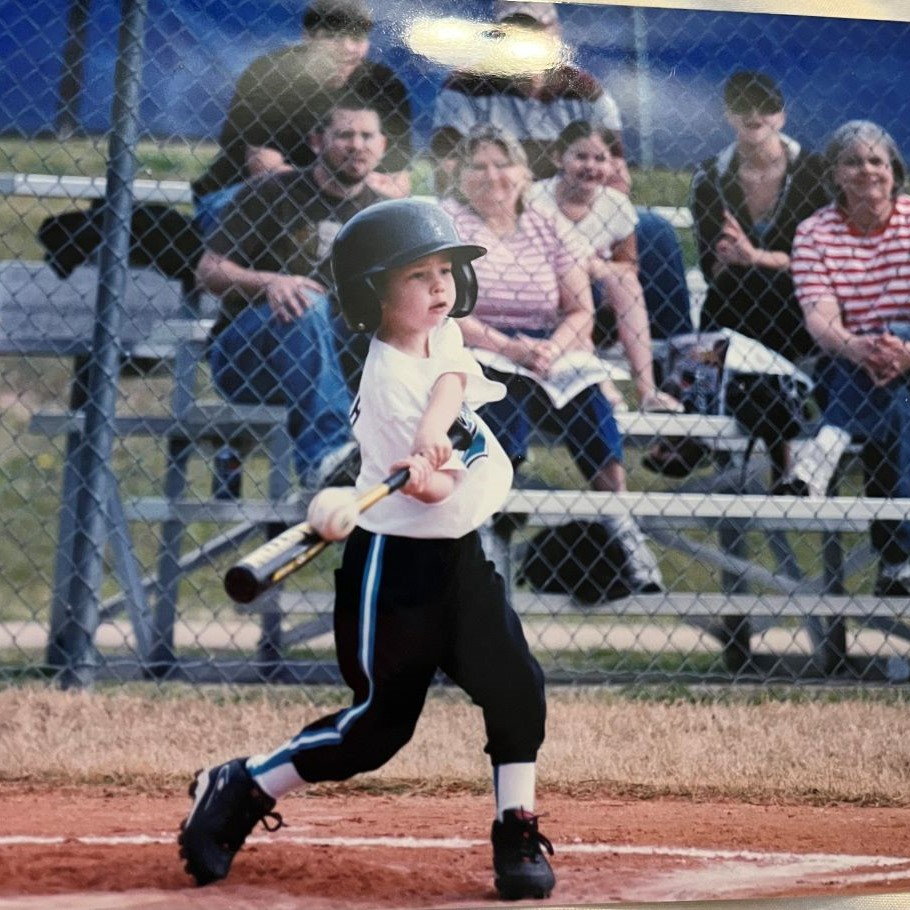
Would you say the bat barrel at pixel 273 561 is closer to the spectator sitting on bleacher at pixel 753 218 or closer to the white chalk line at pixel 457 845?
the white chalk line at pixel 457 845

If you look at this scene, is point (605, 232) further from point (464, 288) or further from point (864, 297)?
point (864, 297)

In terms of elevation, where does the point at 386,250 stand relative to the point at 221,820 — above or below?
above

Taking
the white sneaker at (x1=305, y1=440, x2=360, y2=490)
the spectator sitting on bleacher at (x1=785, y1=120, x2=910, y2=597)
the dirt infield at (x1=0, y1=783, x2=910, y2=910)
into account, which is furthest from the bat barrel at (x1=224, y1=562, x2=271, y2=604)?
the spectator sitting on bleacher at (x1=785, y1=120, x2=910, y2=597)

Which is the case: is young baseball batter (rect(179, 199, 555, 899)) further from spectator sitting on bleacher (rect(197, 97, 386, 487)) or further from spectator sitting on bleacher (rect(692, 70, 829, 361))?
spectator sitting on bleacher (rect(692, 70, 829, 361))

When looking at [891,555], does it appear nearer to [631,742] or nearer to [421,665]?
[631,742]

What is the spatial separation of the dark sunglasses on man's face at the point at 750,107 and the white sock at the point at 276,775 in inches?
78.7

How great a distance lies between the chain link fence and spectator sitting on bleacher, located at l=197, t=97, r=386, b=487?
0.06ft

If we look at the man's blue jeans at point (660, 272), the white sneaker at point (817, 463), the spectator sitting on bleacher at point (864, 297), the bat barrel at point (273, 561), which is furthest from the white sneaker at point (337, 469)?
the spectator sitting on bleacher at point (864, 297)

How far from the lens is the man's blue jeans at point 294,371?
329cm

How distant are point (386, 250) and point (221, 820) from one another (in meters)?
1.37

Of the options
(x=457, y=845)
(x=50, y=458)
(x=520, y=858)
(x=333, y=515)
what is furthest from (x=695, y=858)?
(x=50, y=458)

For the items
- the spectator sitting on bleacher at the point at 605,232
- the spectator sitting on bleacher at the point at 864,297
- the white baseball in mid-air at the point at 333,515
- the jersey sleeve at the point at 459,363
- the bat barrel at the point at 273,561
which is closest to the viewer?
the bat barrel at the point at 273,561

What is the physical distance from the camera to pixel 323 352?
10.9 ft

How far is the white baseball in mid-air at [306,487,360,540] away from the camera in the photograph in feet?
9.93
